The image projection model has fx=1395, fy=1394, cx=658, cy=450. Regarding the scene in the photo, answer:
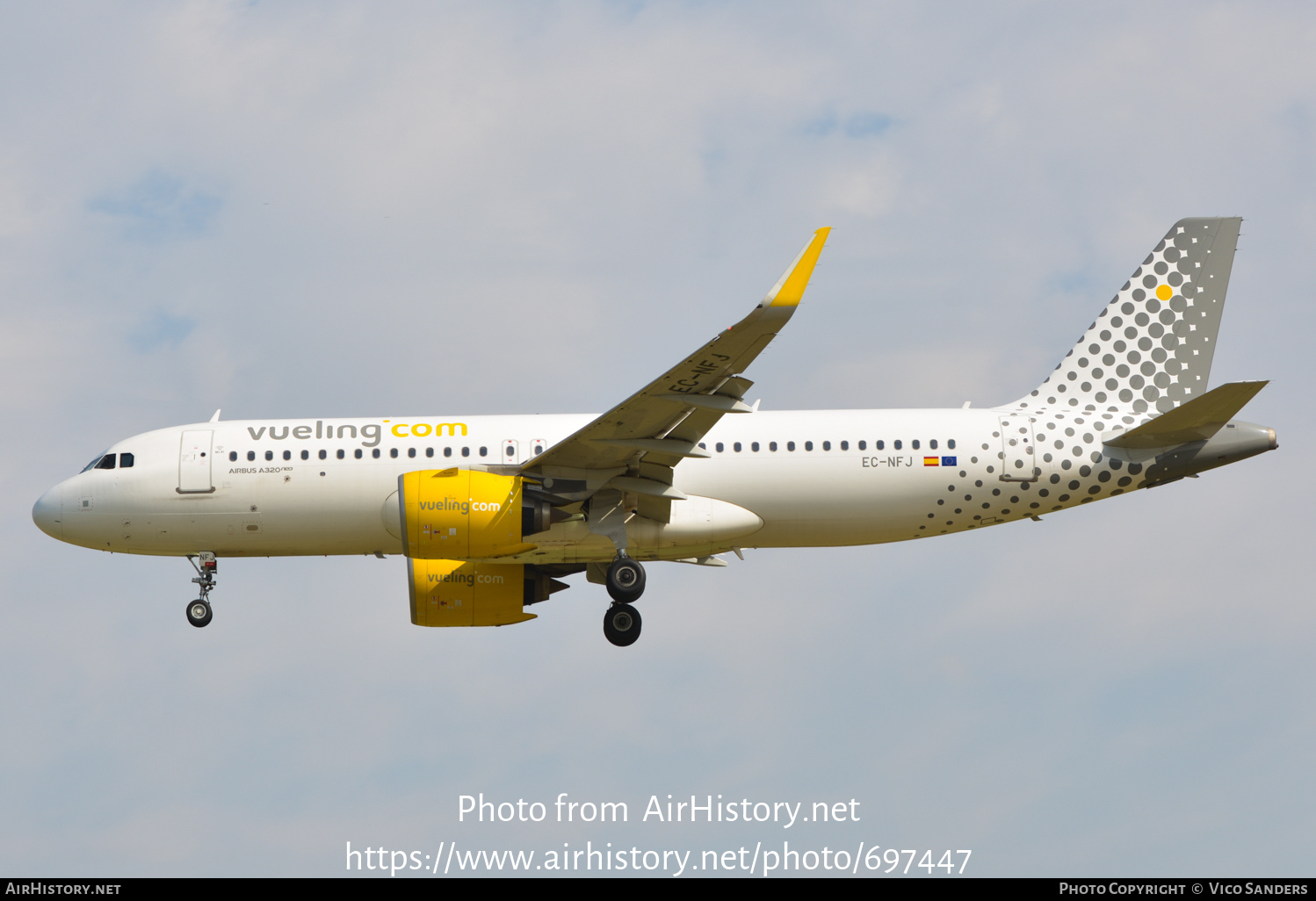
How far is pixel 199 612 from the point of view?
25.4m

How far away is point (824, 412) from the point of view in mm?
24750

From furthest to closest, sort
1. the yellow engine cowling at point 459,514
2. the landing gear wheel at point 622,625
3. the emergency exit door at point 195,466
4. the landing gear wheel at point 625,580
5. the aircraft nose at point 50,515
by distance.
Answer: the aircraft nose at point 50,515 → the emergency exit door at point 195,466 → the landing gear wheel at point 622,625 → the landing gear wheel at point 625,580 → the yellow engine cowling at point 459,514

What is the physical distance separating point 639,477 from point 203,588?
339 inches

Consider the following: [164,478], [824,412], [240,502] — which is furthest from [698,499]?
[164,478]

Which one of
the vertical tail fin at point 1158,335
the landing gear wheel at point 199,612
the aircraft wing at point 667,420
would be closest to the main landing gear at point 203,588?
the landing gear wheel at point 199,612

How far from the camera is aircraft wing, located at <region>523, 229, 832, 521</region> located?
1886 centimetres

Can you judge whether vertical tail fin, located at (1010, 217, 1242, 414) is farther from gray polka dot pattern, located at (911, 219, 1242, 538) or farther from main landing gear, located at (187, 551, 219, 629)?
main landing gear, located at (187, 551, 219, 629)

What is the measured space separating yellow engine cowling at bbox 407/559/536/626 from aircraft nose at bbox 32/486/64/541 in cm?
640

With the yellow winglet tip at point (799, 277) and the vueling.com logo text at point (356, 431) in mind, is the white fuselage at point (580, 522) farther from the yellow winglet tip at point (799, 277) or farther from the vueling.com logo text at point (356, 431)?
the yellow winglet tip at point (799, 277)

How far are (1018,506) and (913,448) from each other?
2.15 metres

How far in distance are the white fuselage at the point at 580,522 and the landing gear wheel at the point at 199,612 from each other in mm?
967

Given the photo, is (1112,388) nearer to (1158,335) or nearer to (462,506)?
(1158,335)

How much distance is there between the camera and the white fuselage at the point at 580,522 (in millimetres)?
23906

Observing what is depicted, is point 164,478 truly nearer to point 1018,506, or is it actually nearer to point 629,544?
point 629,544
